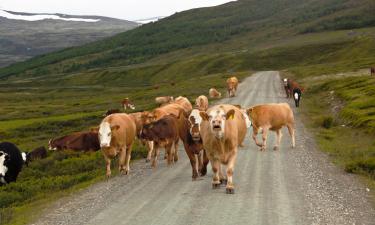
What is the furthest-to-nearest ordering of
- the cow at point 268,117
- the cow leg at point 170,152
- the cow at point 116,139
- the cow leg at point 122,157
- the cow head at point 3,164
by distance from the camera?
the cow at point 268,117, the cow head at point 3,164, the cow leg at point 170,152, the cow leg at point 122,157, the cow at point 116,139

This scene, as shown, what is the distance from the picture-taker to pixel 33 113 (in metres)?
71.3

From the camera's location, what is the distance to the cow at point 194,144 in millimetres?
16703

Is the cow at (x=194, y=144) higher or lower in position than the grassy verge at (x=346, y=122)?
higher

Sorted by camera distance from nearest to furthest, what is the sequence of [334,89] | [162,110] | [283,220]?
[283,220], [162,110], [334,89]

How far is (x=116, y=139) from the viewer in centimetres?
1923

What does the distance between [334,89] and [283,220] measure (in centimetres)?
4517

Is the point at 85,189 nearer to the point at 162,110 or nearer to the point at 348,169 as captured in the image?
the point at 162,110

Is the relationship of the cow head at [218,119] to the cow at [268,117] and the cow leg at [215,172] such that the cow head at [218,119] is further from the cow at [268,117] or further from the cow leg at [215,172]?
the cow at [268,117]

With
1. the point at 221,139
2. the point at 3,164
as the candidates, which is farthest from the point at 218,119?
the point at 3,164

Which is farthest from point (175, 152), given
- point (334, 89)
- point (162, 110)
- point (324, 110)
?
point (334, 89)

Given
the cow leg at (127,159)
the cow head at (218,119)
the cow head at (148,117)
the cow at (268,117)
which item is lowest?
the cow leg at (127,159)

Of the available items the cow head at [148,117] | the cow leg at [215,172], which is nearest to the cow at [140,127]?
the cow head at [148,117]

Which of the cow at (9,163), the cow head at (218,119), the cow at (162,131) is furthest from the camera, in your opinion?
the cow at (9,163)

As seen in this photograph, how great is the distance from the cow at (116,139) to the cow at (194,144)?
99.6 inches
